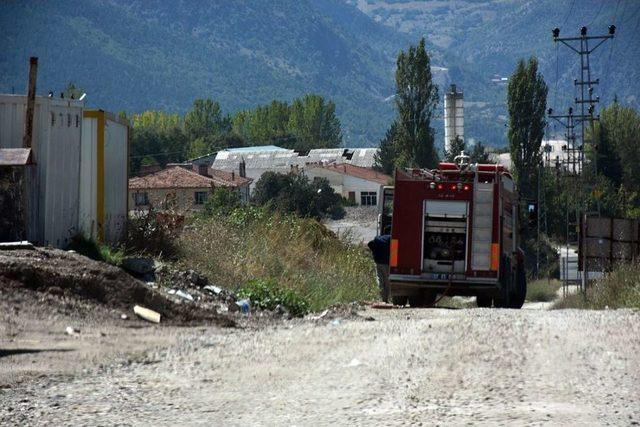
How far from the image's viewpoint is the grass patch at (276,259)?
2253 cm

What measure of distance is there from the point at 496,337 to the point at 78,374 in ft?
13.2

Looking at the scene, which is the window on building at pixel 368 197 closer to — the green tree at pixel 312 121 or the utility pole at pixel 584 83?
the utility pole at pixel 584 83

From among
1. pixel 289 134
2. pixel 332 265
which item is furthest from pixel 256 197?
pixel 289 134

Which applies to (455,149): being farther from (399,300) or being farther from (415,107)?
(399,300)

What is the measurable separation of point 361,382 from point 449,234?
587 inches

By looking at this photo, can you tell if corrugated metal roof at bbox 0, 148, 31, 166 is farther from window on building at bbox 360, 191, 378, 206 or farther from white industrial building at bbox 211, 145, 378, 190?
white industrial building at bbox 211, 145, 378, 190

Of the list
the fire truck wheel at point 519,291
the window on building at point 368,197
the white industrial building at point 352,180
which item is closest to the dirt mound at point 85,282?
the fire truck wheel at point 519,291

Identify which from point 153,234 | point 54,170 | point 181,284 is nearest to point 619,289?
point 153,234

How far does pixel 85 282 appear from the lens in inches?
593

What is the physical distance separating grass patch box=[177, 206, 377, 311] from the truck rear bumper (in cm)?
98

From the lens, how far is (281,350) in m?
11.7

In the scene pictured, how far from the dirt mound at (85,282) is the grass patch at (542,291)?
143 feet

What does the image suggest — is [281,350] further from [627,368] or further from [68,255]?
[68,255]

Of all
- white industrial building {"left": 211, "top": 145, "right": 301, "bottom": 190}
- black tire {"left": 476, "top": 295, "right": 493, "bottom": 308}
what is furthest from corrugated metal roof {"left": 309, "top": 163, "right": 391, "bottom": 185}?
black tire {"left": 476, "top": 295, "right": 493, "bottom": 308}
